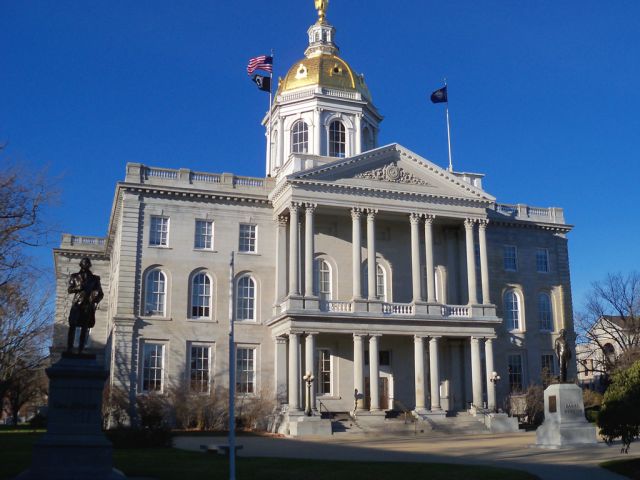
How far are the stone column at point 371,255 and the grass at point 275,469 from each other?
64.1 feet

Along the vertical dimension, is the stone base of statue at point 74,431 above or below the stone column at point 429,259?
below

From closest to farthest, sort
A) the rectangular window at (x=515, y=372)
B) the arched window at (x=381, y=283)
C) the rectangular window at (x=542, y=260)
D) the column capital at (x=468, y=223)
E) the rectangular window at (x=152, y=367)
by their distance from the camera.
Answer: the rectangular window at (x=152, y=367) < the column capital at (x=468, y=223) < the arched window at (x=381, y=283) < the rectangular window at (x=515, y=372) < the rectangular window at (x=542, y=260)

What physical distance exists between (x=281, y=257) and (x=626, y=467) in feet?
86.5

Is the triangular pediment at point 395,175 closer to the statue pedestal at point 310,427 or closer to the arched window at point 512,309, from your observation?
the arched window at point 512,309

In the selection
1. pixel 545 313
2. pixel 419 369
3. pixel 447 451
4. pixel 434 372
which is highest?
pixel 545 313


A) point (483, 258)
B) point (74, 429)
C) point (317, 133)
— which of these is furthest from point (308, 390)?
point (74, 429)

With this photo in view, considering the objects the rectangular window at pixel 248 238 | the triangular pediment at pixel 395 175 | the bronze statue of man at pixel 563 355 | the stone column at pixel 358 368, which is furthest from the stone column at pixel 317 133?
the bronze statue of man at pixel 563 355

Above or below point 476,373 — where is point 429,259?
above

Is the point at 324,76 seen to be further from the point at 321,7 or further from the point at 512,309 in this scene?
the point at 512,309

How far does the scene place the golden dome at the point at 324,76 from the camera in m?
52.2

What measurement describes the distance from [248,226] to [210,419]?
1181 cm

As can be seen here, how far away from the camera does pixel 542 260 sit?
5316 centimetres

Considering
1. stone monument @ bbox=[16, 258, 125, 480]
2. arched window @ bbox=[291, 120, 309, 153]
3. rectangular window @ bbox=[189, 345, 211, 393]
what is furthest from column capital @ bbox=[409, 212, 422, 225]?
stone monument @ bbox=[16, 258, 125, 480]

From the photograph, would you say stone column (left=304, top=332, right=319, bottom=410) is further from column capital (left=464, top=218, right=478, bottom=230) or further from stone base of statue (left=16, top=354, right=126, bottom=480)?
stone base of statue (left=16, top=354, right=126, bottom=480)
